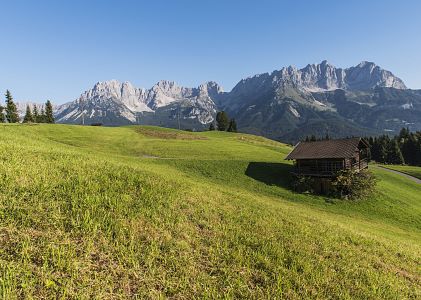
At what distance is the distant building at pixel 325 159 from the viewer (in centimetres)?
4584

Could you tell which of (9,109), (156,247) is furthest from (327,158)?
(9,109)

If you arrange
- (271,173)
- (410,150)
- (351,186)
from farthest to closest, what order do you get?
(410,150)
(271,173)
(351,186)

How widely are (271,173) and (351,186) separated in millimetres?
13487

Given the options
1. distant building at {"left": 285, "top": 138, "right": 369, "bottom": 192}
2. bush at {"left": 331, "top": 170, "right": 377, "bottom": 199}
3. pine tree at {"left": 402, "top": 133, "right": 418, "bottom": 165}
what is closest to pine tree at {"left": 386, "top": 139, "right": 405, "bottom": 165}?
pine tree at {"left": 402, "top": 133, "right": 418, "bottom": 165}

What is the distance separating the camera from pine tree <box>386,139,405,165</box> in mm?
119250

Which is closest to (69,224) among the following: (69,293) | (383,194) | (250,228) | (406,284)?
(69,293)

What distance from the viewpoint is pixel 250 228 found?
12.4 meters

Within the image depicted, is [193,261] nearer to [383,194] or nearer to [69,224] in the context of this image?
[69,224]

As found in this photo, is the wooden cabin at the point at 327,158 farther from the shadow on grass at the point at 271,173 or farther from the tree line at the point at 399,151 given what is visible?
the tree line at the point at 399,151

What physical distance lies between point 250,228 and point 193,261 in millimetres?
4302

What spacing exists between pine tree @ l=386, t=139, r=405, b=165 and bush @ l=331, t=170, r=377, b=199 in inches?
3732

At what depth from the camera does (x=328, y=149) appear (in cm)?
4925

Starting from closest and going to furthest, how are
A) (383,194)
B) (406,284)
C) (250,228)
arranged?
(406,284) < (250,228) < (383,194)

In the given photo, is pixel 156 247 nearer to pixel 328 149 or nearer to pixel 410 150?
pixel 328 149
